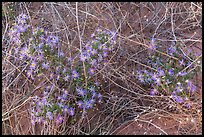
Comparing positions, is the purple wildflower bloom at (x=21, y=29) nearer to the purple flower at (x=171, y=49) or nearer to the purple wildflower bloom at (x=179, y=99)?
the purple flower at (x=171, y=49)

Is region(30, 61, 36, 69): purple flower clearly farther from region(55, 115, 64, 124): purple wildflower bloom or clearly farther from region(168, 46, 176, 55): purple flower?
region(168, 46, 176, 55): purple flower

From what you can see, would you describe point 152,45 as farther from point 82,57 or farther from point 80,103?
point 80,103

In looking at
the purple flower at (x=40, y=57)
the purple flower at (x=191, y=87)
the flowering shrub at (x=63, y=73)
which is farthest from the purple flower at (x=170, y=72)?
the purple flower at (x=40, y=57)

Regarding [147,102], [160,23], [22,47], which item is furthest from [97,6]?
[147,102]

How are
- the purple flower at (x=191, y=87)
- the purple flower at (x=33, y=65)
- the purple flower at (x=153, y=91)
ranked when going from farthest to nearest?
1. the purple flower at (x=33, y=65)
2. the purple flower at (x=153, y=91)
3. the purple flower at (x=191, y=87)

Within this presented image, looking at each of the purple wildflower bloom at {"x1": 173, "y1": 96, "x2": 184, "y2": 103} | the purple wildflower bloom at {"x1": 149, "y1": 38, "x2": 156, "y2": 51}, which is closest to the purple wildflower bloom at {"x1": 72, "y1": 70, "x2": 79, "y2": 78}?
the purple wildflower bloom at {"x1": 149, "y1": 38, "x2": 156, "y2": 51}

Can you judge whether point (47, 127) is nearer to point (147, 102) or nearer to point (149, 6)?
point (147, 102)
